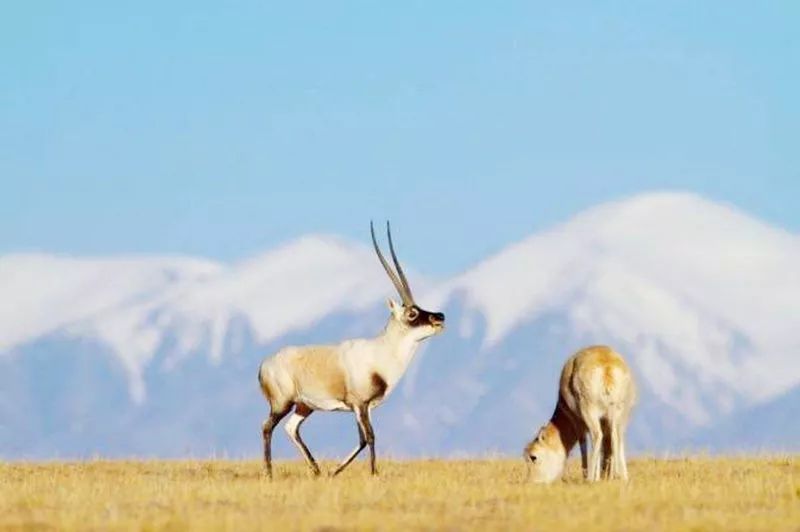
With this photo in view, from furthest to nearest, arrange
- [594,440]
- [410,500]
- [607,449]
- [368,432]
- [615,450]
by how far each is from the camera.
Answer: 1. [368,432]
2. [607,449]
3. [615,450]
4. [594,440]
5. [410,500]

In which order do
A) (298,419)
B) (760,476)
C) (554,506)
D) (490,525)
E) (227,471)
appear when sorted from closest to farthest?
(490,525), (554,506), (760,476), (298,419), (227,471)

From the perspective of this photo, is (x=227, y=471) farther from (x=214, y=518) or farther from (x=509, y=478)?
(x=214, y=518)

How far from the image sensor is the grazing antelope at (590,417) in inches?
811

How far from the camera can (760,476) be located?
22.4 m

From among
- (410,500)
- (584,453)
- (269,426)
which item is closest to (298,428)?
(269,426)

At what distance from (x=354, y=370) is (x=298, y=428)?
1.44m

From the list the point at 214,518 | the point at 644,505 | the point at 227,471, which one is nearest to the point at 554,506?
the point at 644,505

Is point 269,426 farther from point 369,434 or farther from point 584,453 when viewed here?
point 584,453

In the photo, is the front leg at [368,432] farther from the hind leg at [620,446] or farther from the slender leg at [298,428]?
the hind leg at [620,446]

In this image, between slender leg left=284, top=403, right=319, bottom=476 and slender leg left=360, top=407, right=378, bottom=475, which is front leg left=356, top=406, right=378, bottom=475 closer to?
slender leg left=360, top=407, right=378, bottom=475

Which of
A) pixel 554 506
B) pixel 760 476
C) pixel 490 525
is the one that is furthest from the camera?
pixel 760 476

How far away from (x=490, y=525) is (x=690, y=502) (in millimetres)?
3370

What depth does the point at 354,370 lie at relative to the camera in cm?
2297

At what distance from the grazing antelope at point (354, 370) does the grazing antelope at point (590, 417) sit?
265 cm
